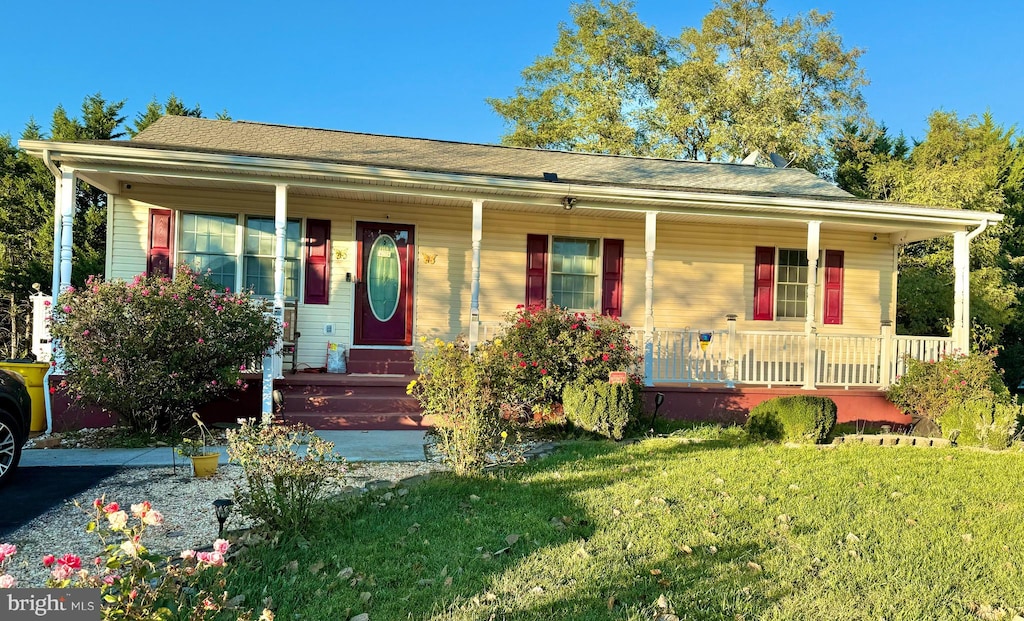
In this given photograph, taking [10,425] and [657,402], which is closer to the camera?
[10,425]

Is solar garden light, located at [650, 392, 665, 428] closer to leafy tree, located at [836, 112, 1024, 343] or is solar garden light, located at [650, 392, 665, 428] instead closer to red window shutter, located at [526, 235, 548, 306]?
red window shutter, located at [526, 235, 548, 306]

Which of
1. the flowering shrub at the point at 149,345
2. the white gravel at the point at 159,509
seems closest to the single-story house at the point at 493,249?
the flowering shrub at the point at 149,345

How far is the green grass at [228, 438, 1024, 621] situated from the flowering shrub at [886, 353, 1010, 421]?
2907mm

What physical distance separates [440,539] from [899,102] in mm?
24864

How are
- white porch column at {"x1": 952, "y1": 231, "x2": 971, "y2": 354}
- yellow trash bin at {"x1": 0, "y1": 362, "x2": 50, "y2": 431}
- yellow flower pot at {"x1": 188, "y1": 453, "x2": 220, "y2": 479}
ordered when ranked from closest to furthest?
1. yellow flower pot at {"x1": 188, "y1": 453, "x2": 220, "y2": 479}
2. yellow trash bin at {"x1": 0, "y1": 362, "x2": 50, "y2": 431}
3. white porch column at {"x1": 952, "y1": 231, "x2": 971, "y2": 354}

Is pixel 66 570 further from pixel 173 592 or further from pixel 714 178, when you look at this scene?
pixel 714 178

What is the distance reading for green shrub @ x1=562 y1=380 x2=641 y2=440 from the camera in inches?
265

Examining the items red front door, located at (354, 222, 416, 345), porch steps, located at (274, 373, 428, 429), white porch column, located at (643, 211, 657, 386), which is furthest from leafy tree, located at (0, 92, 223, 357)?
white porch column, located at (643, 211, 657, 386)

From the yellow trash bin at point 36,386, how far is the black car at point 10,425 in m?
2.21

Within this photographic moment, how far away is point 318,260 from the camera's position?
31.7 feet

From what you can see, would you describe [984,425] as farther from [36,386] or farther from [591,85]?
[591,85]

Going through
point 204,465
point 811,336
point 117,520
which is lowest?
point 204,465

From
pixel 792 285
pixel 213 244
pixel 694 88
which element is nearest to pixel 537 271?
pixel 792 285

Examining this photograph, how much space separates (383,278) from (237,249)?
2.30m
